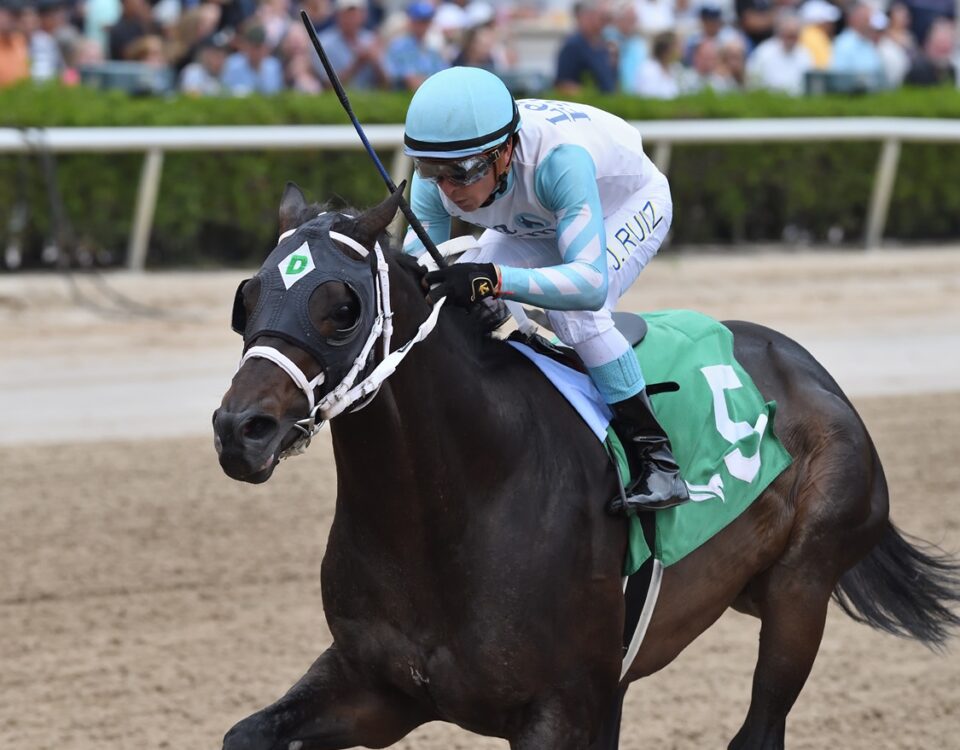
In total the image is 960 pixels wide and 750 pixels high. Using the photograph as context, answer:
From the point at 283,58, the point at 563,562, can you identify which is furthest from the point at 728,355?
the point at 283,58

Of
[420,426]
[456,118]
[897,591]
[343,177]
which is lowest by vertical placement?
[343,177]

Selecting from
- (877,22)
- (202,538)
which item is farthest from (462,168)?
(877,22)

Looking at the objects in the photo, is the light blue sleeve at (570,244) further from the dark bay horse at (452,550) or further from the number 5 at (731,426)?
A: the number 5 at (731,426)

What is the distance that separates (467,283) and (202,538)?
340 cm

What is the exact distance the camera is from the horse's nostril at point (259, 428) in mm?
2826

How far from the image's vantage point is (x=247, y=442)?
281 cm

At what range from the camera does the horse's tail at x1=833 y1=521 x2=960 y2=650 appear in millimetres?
4469

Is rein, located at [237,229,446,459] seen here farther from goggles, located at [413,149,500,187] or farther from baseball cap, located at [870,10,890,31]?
baseball cap, located at [870,10,890,31]

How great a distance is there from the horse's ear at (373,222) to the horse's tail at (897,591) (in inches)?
78.6

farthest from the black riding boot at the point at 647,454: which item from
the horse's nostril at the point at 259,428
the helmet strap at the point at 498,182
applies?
the horse's nostril at the point at 259,428

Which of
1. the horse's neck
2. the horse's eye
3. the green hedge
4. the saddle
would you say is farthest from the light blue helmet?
the green hedge

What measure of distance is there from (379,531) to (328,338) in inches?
21.1

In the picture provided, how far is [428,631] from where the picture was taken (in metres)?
3.33

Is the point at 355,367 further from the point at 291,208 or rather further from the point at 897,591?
the point at 897,591
